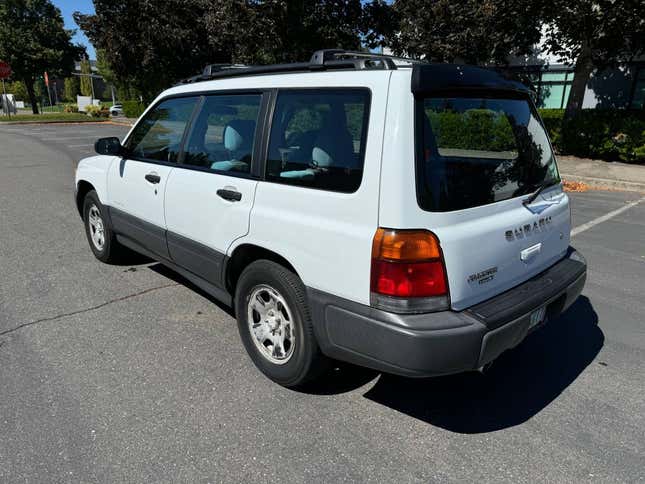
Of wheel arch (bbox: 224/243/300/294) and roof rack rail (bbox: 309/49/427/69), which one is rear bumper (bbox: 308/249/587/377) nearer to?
wheel arch (bbox: 224/243/300/294)

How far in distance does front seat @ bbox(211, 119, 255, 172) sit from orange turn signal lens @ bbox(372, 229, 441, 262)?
1139 mm

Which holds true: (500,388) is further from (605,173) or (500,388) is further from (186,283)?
(605,173)

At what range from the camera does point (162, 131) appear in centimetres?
392

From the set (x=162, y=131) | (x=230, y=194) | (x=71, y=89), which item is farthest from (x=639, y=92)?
(x=71, y=89)

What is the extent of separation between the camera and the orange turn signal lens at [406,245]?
7.18ft

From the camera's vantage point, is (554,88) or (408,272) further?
(554,88)

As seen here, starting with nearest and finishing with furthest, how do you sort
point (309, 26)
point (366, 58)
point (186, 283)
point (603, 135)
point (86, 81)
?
Answer: point (366, 58) < point (186, 283) < point (603, 135) < point (309, 26) < point (86, 81)

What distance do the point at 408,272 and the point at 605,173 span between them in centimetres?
1131

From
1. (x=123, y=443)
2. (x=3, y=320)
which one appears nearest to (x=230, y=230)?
(x=123, y=443)

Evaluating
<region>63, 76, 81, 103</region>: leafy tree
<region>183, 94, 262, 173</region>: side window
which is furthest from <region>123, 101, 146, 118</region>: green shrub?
<region>63, 76, 81, 103</region>: leafy tree

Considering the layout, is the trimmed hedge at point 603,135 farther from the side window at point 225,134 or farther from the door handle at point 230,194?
the door handle at point 230,194

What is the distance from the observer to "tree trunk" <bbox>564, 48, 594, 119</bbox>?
13.1 m

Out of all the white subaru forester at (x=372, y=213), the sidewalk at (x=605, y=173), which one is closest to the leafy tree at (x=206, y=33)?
the sidewalk at (x=605, y=173)

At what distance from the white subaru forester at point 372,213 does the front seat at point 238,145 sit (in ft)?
0.04
